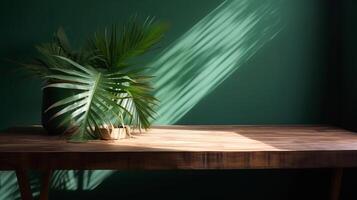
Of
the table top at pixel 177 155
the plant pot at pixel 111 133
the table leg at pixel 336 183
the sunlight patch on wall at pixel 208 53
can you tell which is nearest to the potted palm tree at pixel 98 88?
the plant pot at pixel 111 133

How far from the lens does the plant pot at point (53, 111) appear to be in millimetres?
1361

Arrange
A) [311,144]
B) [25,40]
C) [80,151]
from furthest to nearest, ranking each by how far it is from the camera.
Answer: [25,40] → [311,144] → [80,151]

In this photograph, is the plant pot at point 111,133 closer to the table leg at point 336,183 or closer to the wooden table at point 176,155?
the wooden table at point 176,155

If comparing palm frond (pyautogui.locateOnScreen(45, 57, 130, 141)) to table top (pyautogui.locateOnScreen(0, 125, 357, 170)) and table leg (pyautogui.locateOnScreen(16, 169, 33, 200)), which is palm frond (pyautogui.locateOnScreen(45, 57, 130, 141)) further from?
table leg (pyautogui.locateOnScreen(16, 169, 33, 200))

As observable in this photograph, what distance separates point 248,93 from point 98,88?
82cm

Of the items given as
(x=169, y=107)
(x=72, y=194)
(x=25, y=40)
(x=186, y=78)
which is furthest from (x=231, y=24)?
(x=72, y=194)

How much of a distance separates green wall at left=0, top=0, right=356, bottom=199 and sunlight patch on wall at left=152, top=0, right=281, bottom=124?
14 mm

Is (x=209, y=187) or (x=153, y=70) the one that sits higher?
(x=153, y=70)

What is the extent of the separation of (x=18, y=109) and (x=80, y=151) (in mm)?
832

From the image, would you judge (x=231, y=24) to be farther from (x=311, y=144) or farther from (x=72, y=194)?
(x=72, y=194)

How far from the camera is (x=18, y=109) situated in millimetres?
1757

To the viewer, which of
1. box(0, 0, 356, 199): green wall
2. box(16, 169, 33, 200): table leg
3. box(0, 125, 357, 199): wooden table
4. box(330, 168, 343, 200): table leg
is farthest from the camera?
box(0, 0, 356, 199): green wall

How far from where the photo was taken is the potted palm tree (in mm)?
1221

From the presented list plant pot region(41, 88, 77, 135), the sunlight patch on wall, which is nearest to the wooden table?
plant pot region(41, 88, 77, 135)
